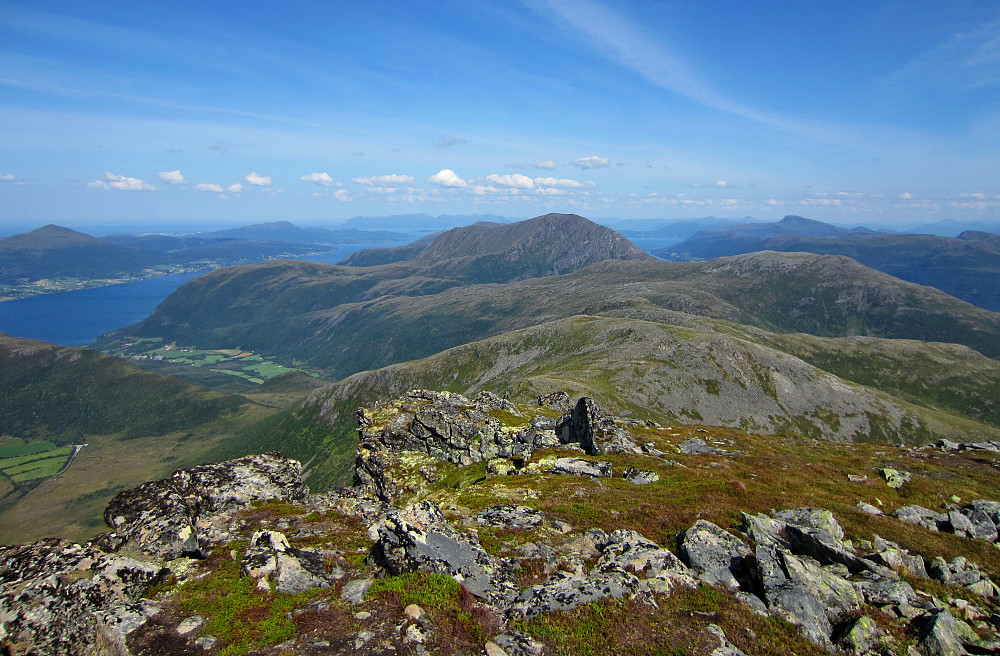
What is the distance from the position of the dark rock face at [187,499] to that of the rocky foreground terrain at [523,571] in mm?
112

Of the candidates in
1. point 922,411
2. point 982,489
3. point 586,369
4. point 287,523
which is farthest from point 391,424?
point 922,411

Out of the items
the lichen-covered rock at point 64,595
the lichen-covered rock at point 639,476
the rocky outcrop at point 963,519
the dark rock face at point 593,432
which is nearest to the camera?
the lichen-covered rock at point 64,595

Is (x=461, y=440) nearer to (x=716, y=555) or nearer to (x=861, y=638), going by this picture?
(x=716, y=555)

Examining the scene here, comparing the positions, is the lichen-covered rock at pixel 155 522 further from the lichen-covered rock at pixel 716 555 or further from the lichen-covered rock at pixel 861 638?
the lichen-covered rock at pixel 861 638

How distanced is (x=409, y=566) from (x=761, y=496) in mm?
28219

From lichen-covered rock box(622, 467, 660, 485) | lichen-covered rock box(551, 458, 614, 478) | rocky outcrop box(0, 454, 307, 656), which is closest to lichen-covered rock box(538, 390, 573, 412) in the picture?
lichen-covered rock box(551, 458, 614, 478)

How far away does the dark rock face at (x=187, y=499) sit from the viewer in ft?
75.3

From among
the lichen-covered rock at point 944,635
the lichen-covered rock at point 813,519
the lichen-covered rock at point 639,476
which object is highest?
the lichen-covered rock at point 944,635

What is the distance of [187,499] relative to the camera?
26.9m

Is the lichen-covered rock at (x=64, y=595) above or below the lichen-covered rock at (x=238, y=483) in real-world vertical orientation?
above

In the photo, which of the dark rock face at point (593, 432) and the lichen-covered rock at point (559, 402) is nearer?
the dark rock face at point (593, 432)

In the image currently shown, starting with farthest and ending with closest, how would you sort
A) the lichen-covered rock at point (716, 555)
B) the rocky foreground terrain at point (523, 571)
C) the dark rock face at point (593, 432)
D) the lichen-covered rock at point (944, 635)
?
the dark rock face at point (593, 432)
the lichen-covered rock at point (716, 555)
the lichen-covered rock at point (944, 635)
the rocky foreground terrain at point (523, 571)

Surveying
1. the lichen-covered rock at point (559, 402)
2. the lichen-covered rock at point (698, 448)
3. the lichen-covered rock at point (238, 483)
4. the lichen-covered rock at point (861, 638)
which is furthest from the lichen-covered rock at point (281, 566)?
the lichen-covered rock at point (559, 402)

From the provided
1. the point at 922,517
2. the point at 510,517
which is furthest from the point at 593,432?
the point at 922,517
